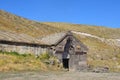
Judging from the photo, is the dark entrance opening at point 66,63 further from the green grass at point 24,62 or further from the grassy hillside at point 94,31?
the grassy hillside at point 94,31

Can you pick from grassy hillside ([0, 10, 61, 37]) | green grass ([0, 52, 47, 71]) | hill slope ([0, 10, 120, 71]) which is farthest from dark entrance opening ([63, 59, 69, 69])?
grassy hillside ([0, 10, 61, 37])

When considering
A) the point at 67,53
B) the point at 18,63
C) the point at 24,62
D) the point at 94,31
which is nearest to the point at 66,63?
the point at 67,53

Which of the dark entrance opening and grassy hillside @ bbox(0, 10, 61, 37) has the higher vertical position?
grassy hillside @ bbox(0, 10, 61, 37)

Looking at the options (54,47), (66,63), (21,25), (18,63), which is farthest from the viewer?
(21,25)

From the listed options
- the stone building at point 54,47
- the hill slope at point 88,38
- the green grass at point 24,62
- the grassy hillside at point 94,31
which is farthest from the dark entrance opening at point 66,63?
the grassy hillside at point 94,31

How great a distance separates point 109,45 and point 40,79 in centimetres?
5285

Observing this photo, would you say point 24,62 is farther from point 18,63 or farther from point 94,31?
point 94,31

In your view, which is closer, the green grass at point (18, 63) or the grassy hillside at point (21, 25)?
the green grass at point (18, 63)

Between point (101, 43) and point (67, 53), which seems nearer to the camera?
point (67, 53)

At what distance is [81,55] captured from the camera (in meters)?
42.1

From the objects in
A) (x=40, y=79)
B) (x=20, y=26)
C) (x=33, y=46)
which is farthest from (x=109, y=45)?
(x=40, y=79)

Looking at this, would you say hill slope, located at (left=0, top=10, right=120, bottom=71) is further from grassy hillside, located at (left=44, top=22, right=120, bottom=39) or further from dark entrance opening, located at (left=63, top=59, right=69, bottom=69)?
dark entrance opening, located at (left=63, top=59, right=69, bottom=69)

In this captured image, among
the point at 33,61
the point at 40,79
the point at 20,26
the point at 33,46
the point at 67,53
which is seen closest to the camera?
the point at 40,79

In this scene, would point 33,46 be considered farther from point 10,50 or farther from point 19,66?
point 19,66
